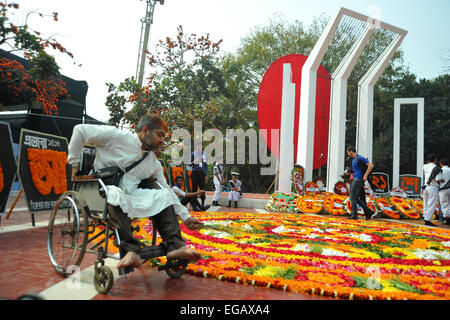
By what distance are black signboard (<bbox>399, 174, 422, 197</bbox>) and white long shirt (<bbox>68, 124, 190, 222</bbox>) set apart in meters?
12.6

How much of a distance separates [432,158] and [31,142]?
8.72 m

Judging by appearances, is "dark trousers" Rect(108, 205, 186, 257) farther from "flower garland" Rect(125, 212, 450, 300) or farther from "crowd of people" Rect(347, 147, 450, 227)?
"crowd of people" Rect(347, 147, 450, 227)

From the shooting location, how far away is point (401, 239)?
5301 millimetres

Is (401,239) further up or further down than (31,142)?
further down

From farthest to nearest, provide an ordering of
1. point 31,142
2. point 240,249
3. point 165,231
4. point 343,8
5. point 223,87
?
1. point 223,87
2. point 343,8
3. point 31,142
4. point 240,249
5. point 165,231

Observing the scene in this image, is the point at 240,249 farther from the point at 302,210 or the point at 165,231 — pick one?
the point at 302,210

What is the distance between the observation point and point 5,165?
4.29 metres

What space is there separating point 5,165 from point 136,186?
89.2 inches

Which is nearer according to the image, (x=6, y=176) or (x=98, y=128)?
(x=98, y=128)

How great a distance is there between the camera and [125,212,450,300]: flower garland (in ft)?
9.18

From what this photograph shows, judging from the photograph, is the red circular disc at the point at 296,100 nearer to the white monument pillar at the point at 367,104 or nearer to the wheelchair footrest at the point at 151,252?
the white monument pillar at the point at 367,104

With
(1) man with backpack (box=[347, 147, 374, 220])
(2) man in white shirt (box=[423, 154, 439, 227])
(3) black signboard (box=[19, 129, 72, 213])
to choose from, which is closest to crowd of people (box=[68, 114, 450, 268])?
(3) black signboard (box=[19, 129, 72, 213])

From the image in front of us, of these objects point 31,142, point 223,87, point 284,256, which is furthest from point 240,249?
point 223,87
